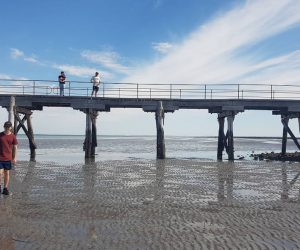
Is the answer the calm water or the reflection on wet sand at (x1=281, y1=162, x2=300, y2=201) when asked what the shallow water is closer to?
the reflection on wet sand at (x1=281, y1=162, x2=300, y2=201)

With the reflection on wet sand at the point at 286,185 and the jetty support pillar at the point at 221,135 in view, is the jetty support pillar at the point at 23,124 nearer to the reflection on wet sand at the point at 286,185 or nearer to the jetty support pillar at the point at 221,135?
the jetty support pillar at the point at 221,135

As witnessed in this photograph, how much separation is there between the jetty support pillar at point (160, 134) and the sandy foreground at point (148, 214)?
11.0 metres

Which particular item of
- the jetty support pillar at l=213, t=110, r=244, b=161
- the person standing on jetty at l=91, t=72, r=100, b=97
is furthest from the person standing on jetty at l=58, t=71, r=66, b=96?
the jetty support pillar at l=213, t=110, r=244, b=161

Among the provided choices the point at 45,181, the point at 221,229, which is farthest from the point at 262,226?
the point at 45,181

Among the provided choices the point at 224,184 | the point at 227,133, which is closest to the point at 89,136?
the point at 227,133

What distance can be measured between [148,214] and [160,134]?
17192mm

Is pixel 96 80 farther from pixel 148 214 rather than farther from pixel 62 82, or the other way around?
pixel 148 214

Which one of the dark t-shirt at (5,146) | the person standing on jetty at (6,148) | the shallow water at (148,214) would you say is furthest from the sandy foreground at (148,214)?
the dark t-shirt at (5,146)

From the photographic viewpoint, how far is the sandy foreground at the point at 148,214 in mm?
6219

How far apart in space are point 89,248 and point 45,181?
805 centimetres

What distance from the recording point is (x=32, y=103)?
25.6m

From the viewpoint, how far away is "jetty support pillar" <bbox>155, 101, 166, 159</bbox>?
2517 cm

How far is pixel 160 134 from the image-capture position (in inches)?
1000

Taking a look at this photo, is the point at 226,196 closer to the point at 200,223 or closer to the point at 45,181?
the point at 200,223
